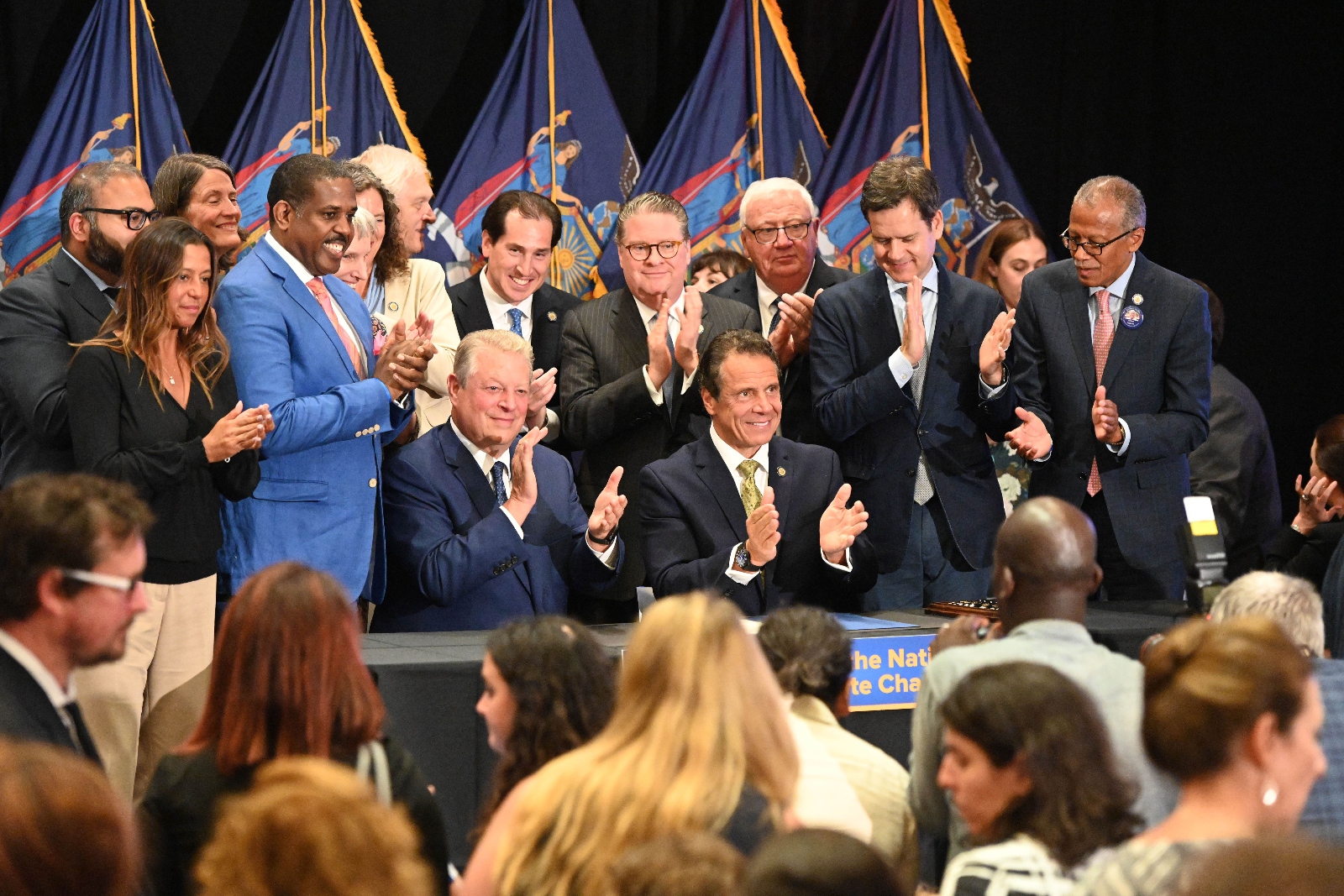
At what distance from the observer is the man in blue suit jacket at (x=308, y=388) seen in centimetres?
406

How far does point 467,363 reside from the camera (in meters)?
4.36

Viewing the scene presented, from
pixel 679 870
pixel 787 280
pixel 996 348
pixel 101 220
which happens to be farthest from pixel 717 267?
pixel 679 870

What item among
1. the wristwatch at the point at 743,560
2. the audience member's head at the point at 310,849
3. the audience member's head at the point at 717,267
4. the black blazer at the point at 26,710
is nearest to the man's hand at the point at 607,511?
the wristwatch at the point at 743,560

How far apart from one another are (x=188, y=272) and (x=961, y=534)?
2343mm

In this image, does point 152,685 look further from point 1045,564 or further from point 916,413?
point 916,413

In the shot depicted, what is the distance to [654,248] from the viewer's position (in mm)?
4887

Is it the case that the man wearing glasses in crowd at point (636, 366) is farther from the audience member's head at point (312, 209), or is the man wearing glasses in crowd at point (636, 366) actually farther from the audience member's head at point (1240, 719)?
the audience member's head at point (1240, 719)

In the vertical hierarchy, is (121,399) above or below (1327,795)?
above

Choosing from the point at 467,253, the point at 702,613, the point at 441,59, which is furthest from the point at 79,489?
the point at 441,59

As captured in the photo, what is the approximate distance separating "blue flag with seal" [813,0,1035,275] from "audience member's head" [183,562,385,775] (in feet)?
14.9

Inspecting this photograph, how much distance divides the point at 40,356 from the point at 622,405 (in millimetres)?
1632

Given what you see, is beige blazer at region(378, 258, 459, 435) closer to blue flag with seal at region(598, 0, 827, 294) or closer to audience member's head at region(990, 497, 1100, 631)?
blue flag with seal at region(598, 0, 827, 294)

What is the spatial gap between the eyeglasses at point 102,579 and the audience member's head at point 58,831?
948mm

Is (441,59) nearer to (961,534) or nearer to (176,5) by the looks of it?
(176,5)
